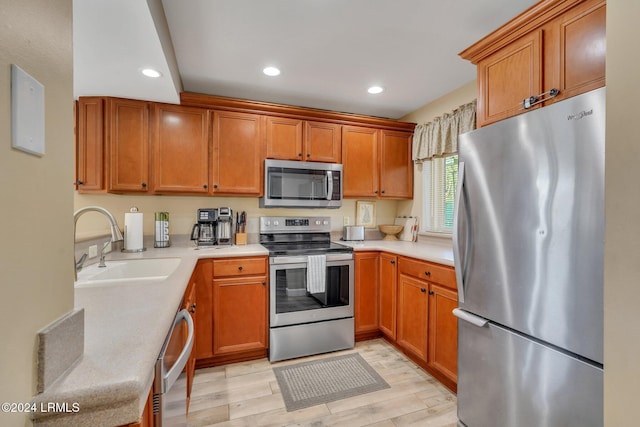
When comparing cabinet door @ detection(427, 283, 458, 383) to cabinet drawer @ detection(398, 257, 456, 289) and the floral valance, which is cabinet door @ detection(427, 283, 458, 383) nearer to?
cabinet drawer @ detection(398, 257, 456, 289)

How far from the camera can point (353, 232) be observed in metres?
3.28

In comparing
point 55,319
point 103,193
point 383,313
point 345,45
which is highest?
point 345,45

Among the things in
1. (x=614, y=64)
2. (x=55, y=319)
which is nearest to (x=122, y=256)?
(x=55, y=319)

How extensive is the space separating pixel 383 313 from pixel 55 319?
2599mm

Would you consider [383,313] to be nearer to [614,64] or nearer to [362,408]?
[362,408]

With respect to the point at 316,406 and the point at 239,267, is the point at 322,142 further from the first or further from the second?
the point at 316,406

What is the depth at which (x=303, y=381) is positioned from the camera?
217 centimetres

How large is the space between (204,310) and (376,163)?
2.22 meters

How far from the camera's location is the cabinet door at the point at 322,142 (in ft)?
9.76

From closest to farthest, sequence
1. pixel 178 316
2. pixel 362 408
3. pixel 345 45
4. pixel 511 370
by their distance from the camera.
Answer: pixel 178 316 < pixel 511 370 < pixel 362 408 < pixel 345 45

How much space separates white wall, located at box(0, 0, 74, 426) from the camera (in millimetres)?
449

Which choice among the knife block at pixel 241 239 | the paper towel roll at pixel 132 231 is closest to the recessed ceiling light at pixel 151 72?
the paper towel roll at pixel 132 231

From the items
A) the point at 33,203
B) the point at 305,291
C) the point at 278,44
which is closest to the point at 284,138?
the point at 278,44

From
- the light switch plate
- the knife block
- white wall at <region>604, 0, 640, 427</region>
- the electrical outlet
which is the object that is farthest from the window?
the electrical outlet
